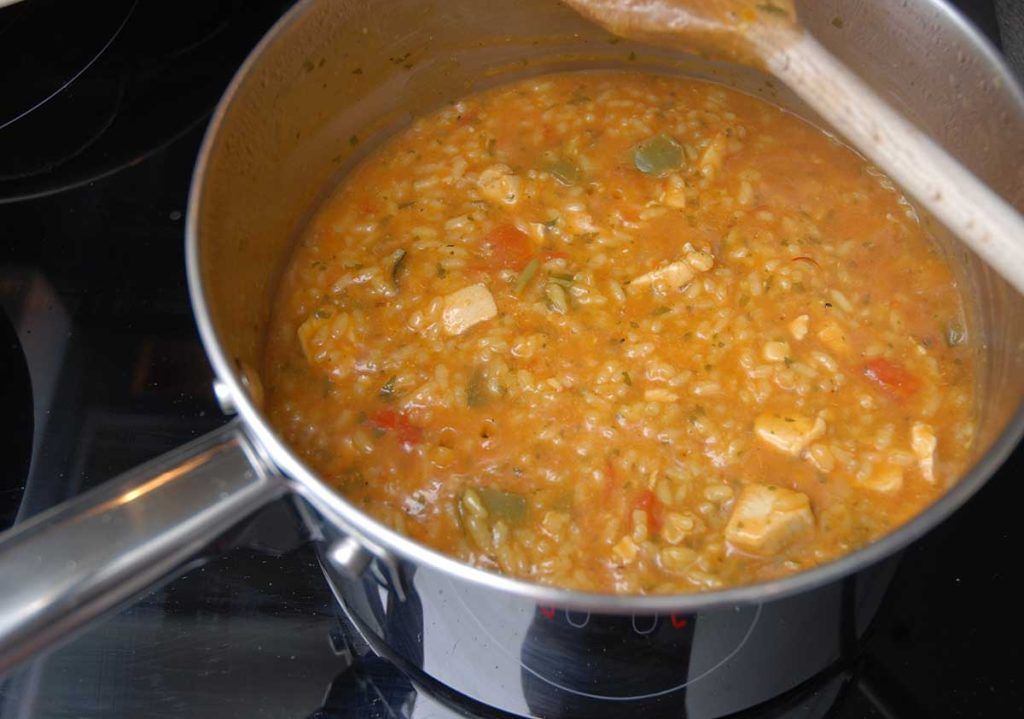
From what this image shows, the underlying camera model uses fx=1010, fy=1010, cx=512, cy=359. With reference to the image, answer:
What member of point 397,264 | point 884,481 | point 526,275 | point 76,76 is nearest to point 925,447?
point 884,481

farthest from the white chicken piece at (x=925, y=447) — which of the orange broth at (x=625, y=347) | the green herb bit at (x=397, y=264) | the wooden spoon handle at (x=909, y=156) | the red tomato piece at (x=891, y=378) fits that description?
the green herb bit at (x=397, y=264)

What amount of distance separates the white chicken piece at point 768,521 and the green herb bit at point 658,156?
99cm

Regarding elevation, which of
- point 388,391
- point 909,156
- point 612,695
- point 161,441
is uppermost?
point 909,156

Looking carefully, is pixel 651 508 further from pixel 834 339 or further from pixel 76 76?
pixel 76 76

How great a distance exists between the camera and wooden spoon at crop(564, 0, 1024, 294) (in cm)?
176

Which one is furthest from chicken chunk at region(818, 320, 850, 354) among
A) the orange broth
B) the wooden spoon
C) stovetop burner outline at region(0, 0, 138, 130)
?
stovetop burner outline at region(0, 0, 138, 130)

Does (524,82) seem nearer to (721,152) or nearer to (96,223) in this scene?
(721,152)

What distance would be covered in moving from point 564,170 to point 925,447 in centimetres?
113

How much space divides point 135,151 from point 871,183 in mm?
2016

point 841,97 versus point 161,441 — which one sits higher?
point 841,97

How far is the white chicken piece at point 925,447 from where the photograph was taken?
212 centimetres

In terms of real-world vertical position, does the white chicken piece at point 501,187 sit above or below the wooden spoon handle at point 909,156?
below

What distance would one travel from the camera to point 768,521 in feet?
6.49

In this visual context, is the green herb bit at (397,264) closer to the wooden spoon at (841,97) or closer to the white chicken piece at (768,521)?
the wooden spoon at (841,97)
